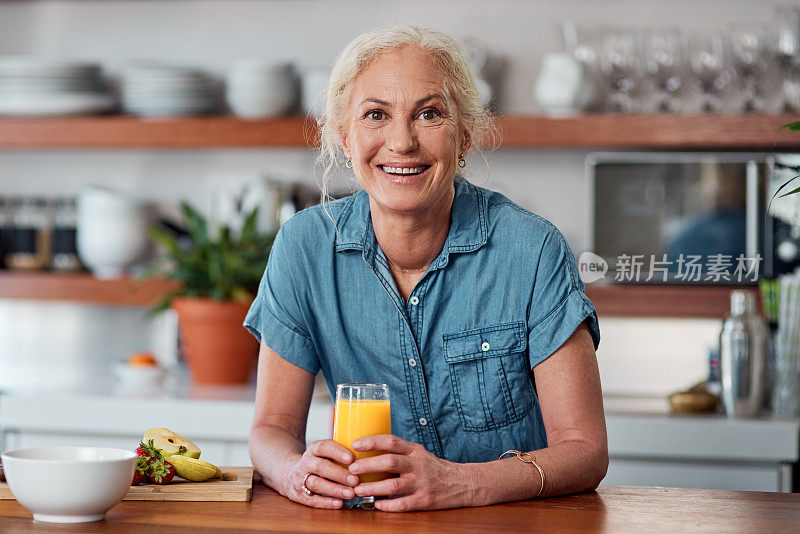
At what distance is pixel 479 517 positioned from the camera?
3.91 feet

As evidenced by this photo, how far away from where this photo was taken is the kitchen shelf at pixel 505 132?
104 inches

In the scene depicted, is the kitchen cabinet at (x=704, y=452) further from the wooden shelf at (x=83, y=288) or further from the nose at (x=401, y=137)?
the wooden shelf at (x=83, y=288)

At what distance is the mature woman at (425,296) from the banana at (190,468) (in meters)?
0.10

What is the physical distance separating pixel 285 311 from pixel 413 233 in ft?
0.78

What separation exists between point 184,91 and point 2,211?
0.78m

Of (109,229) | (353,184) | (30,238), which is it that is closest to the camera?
(353,184)

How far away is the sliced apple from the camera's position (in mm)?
1324

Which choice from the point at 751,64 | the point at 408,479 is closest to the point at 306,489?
the point at 408,479

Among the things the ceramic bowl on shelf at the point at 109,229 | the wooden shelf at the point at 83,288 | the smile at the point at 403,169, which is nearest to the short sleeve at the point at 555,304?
the smile at the point at 403,169

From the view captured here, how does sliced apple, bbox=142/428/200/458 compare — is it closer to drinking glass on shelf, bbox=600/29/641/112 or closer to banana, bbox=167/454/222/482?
banana, bbox=167/454/222/482

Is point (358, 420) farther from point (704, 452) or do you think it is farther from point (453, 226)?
point (704, 452)

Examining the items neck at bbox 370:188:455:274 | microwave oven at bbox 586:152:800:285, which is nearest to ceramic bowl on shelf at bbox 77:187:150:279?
microwave oven at bbox 586:152:800:285

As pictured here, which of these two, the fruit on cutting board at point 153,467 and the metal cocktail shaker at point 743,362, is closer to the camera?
the fruit on cutting board at point 153,467

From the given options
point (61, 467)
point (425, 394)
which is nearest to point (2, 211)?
point (425, 394)
